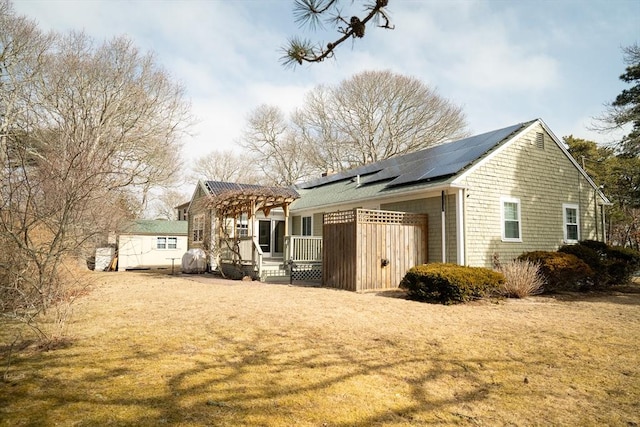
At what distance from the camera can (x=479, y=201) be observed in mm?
13102

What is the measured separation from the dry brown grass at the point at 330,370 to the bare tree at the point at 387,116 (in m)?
27.9

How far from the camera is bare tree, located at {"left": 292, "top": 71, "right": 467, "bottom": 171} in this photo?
34.2 m

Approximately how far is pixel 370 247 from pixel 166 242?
2062 cm

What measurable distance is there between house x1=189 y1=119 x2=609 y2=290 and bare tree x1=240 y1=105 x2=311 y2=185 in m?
22.5

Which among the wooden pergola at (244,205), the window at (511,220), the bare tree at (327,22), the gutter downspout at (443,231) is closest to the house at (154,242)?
the wooden pergola at (244,205)

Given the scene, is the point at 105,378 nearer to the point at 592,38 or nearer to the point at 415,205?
the point at 415,205

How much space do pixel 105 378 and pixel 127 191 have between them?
23065 mm

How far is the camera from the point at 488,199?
43.8 feet

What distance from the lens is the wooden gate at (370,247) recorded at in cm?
1185

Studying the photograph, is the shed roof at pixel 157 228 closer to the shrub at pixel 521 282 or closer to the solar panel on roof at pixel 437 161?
the solar panel on roof at pixel 437 161

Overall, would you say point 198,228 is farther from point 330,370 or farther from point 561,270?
point 330,370

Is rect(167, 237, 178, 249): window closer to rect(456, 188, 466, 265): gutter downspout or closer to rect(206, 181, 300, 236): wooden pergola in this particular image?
rect(206, 181, 300, 236): wooden pergola

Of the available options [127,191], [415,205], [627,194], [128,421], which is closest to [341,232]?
[415,205]

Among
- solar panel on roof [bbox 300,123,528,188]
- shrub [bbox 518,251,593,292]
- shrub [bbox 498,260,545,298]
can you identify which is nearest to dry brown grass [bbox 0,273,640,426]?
shrub [bbox 498,260,545,298]
